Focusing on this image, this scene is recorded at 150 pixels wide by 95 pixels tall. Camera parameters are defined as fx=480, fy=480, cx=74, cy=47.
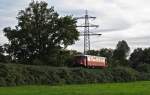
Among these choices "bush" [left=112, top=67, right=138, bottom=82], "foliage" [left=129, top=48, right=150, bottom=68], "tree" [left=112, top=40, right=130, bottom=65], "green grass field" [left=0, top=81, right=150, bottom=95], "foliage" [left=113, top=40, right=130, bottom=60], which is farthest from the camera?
"foliage" [left=129, top=48, right=150, bottom=68]

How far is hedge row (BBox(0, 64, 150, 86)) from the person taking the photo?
56.4 m

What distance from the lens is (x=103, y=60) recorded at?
92.9m

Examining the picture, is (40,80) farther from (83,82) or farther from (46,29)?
(46,29)

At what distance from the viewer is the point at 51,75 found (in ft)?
207

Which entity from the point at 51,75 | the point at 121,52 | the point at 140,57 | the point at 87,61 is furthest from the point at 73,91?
the point at 121,52

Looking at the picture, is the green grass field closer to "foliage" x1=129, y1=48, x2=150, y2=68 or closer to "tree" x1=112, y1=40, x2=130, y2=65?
"tree" x1=112, y1=40, x2=130, y2=65

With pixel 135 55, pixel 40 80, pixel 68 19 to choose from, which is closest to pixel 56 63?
pixel 68 19

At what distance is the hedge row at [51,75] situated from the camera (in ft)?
185

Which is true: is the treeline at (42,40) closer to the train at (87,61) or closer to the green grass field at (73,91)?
the train at (87,61)

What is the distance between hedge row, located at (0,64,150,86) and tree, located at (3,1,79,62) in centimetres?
1004

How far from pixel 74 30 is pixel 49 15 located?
16.6ft

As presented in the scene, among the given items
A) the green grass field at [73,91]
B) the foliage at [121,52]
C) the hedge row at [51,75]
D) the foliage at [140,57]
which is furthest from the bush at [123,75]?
the foliage at [140,57]

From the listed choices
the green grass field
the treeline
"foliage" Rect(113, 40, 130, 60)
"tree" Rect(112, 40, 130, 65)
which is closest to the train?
the treeline

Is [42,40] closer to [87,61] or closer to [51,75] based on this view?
→ [87,61]
